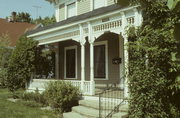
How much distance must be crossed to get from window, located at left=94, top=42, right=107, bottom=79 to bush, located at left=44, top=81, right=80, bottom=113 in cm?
285

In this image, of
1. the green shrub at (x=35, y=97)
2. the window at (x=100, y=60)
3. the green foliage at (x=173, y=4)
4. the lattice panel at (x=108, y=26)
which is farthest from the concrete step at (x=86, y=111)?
the green foliage at (x=173, y=4)

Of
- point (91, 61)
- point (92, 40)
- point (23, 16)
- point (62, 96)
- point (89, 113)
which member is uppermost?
point (23, 16)

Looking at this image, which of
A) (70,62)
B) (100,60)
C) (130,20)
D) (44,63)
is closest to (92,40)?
(130,20)

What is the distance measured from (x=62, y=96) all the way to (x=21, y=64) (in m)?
5.34

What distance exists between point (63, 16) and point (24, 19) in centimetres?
3999

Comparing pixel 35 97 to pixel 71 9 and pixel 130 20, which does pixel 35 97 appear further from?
pixel 130 20

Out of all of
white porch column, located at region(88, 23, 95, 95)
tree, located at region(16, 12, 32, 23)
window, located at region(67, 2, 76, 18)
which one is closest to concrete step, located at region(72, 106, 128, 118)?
white porch column, located at region(88, 23, 95, 95)

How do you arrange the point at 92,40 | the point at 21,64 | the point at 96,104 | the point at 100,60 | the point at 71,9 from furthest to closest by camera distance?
the point at 71,9, the point at 21,64, the point at 100,60, the point at 92,40, the point at 96,104

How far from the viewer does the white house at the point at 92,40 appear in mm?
9492

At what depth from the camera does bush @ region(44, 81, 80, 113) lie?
402 inches

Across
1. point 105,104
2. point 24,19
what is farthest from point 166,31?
point 24,19

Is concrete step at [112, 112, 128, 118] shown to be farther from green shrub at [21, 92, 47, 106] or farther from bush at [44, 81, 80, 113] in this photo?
green shrub at [21, 92, 47, 106]

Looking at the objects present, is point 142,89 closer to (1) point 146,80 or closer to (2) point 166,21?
(1) point 146,80

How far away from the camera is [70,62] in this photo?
1603 cm
